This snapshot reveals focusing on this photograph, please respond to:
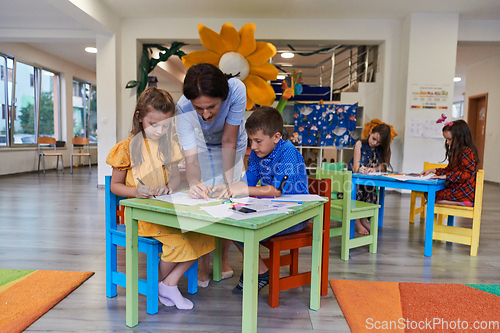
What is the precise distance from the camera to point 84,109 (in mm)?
8930

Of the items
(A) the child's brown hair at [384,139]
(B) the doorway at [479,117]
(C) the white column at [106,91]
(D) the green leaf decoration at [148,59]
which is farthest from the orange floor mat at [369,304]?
(B) the doorway at [479,117]

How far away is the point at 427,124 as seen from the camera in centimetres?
464

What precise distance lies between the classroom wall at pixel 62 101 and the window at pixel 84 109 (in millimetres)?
287

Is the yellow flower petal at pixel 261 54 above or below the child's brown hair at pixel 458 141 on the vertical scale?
above

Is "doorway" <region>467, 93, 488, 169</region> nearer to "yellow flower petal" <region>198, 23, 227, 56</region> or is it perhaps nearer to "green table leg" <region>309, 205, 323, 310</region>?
"yellow flower petal" <region>198, 23, 227, 56</region>

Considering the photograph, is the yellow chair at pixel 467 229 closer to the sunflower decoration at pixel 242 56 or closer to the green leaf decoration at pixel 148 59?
the sunflower decoration at pixel 242 56

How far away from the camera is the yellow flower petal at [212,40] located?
2594mm

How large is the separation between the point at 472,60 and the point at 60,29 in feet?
25.8

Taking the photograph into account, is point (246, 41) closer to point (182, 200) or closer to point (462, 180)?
point (182, 200)

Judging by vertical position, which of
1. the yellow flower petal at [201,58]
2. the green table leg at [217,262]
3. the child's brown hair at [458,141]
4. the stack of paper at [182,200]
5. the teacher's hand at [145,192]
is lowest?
the green table leg at [217,262]

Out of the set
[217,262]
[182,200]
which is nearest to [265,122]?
[182,200]

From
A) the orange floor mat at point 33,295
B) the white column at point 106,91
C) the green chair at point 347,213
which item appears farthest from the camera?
the white column at point 106,91

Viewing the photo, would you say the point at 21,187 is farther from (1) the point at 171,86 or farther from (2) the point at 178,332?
(1) the point at 171,86

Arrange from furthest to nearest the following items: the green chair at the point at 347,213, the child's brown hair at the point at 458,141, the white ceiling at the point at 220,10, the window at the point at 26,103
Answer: the window at the point at 26,103 → the white ceiling at the point at 220,10 → the child's brown hair at the point at 458,141 → the green chair at the point at 347,213
